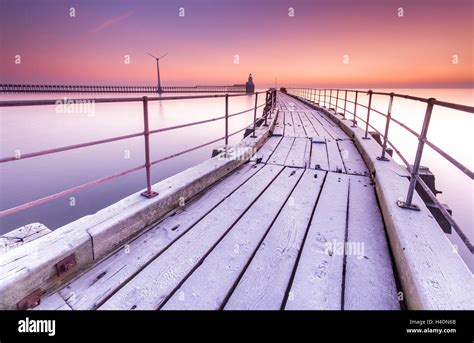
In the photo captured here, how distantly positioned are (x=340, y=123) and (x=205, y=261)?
8.69 meters

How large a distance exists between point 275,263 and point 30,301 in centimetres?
169

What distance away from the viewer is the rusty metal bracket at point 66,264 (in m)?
1.81

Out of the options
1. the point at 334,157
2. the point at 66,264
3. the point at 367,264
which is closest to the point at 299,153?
the point at 334,157

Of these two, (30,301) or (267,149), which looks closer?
(30,301)

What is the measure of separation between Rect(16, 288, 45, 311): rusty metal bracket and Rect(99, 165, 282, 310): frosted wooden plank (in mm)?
424

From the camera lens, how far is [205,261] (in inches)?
83.3

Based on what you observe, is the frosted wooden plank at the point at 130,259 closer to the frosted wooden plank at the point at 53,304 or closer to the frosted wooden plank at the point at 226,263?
the frosted wooden plank at the point at 53,304

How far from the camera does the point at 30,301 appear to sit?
1650mm

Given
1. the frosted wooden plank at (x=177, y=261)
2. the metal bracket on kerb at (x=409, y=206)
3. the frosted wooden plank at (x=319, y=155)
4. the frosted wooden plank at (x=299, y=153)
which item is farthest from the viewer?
the frosted wooden plank at (x=299, y=153)

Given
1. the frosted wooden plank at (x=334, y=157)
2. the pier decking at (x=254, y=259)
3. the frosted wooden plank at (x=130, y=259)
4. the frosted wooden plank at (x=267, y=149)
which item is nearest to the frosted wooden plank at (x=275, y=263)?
the pier decking at (x=254, y=259)

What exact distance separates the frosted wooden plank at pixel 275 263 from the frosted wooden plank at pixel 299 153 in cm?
162

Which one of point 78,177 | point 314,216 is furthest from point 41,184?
point 314,216

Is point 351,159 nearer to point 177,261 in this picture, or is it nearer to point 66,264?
point 177,261
